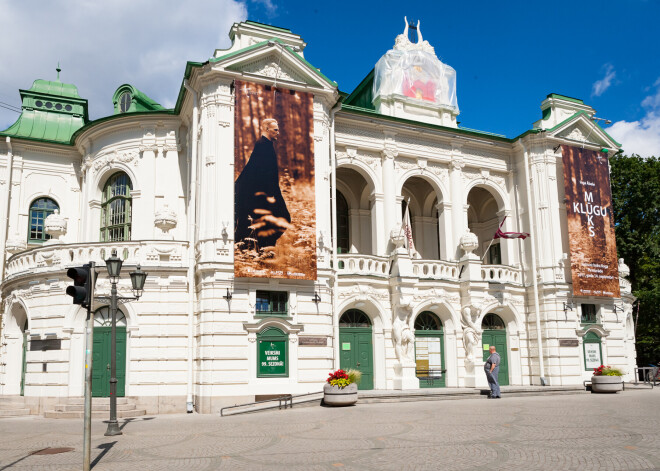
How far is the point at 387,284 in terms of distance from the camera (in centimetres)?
2444

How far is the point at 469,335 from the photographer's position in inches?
979

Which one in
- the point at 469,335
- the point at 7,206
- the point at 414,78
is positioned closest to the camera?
the point at 469,335

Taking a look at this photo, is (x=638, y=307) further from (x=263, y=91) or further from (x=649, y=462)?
(x=649, y=462)

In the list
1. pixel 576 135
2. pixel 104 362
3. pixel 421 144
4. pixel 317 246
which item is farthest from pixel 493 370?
pixel 576 135

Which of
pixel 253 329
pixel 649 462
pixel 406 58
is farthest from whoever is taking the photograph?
pixel 406 58

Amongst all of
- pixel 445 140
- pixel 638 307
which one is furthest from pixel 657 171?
pixel 445 140

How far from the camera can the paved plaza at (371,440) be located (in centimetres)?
1016

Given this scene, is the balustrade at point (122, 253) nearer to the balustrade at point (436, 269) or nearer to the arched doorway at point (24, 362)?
the arched doorway at point (24, 362)

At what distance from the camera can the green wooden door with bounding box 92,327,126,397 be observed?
20609 millimetres

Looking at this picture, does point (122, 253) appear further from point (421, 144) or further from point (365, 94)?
point (365, 94)

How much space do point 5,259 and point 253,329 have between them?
1201 cm

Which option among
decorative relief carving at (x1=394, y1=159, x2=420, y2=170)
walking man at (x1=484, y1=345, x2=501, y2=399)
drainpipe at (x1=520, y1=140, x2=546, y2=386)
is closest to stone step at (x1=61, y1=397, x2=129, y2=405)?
walking man at (x1=484, y1=345, x2=501, y2=399)

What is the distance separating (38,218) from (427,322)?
679 inches

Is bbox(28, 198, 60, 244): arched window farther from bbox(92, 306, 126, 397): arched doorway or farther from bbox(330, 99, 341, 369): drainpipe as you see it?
bbox(330, 99, 341, 369): drainpipe
